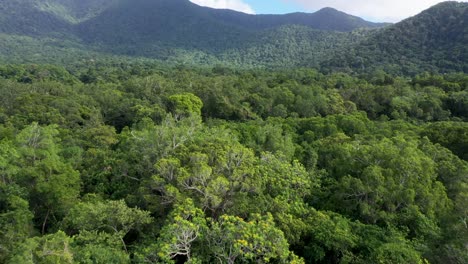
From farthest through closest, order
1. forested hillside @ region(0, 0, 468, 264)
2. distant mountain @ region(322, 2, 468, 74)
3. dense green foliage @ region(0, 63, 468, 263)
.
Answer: distant mountain @ region(322, 2, 468, 74) → forested hillside @ region(0, 0, 468, 264) → dense green foliage @ region(0, 63, 468, 263)

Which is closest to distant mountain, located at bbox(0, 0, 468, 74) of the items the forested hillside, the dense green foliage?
the forested hillside

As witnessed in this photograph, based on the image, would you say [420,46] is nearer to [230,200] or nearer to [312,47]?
[312,47]

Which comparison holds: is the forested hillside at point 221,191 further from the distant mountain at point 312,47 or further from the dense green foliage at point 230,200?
the distant mountain at point 312,47

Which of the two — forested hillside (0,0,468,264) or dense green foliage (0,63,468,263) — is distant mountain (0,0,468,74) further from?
dense green foliage (0,63,468,263)

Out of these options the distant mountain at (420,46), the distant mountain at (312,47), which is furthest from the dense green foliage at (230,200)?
the distant mountain at (312,47)

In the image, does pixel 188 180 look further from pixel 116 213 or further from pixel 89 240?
pixel 89 240

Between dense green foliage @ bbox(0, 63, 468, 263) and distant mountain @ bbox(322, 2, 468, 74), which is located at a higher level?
distant mountain @ bbox(322, 2, 468, 74)

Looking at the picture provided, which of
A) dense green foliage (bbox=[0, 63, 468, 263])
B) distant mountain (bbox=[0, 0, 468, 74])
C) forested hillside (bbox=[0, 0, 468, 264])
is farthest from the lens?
distant mountain (bbox=[0, 0, 468, 74])

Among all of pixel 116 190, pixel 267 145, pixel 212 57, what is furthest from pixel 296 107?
pixel 212 57

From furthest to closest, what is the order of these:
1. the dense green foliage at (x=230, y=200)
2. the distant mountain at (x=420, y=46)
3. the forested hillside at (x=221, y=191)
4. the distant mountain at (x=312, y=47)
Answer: the distant mountain at (x=312, y=47) < the distant mountain at (x=420, y=46) < the forested hillside at (x=221, y=191) < the dense green foliage at (x=230, y=200)
